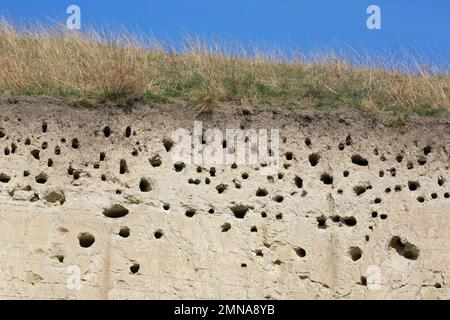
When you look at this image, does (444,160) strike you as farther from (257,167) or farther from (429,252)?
(257,167)

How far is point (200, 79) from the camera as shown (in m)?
11.6

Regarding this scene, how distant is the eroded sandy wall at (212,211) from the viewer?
10.1 metres

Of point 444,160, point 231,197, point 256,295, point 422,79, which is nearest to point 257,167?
point 231,197

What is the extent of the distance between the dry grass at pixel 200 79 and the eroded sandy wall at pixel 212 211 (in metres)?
0.33

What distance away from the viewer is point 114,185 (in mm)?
10391

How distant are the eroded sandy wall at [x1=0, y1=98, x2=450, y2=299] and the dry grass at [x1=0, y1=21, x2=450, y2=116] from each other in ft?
A: 1.10

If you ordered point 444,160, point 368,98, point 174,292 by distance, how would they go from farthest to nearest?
point 368,98, point 444,160, point 174,292

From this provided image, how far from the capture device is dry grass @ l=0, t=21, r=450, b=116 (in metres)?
11.1

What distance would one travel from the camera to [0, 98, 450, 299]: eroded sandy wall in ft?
33.1

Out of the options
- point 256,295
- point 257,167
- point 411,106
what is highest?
point 411,106

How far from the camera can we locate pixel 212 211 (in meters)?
10.4

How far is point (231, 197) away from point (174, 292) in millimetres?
1198

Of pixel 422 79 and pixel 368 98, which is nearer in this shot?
pixel 368 98

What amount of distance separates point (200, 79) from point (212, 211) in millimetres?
1978
